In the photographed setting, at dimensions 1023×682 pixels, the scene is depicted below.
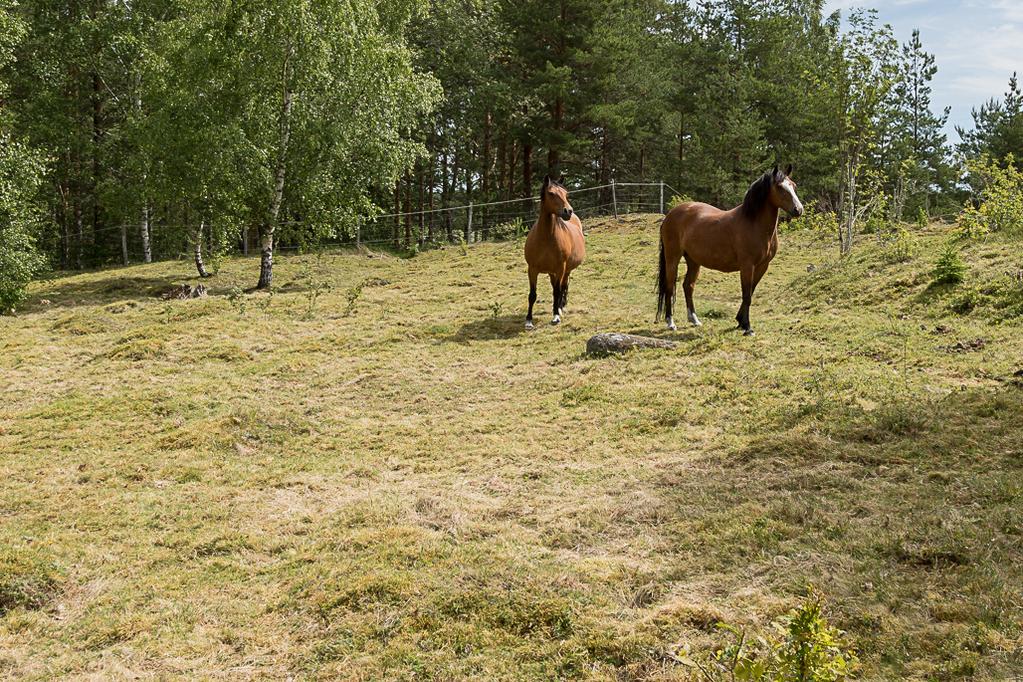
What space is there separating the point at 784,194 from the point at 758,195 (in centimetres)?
49

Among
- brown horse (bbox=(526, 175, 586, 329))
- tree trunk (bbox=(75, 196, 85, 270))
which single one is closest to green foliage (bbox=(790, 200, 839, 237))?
brown horse (bbox=(526, 175, 586, 329))

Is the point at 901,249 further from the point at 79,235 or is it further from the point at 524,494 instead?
the point at 79,235

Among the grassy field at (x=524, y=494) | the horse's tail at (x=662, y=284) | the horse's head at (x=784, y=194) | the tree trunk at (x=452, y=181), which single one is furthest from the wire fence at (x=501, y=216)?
the horse's head at (x=784, y=194)

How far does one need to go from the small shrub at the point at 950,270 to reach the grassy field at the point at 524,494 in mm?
233

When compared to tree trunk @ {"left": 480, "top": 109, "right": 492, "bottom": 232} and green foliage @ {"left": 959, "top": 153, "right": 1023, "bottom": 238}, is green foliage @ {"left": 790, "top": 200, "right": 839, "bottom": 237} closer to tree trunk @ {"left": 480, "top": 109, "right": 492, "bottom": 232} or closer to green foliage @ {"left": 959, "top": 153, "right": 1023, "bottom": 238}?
green foliage @ {"left": 959, "top": 153, "right": 1023, "bottom": 238}

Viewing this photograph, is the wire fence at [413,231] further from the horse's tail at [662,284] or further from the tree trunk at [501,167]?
the horse's tail at [662,284]

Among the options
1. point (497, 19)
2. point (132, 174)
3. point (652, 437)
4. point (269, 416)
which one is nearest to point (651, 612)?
point (652, 437)

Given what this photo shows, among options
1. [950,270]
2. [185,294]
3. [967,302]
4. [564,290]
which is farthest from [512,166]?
[967,302]

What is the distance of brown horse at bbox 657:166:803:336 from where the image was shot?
32.3ft

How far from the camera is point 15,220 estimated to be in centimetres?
1515

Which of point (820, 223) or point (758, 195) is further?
point (820, 223)

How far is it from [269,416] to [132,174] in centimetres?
1823

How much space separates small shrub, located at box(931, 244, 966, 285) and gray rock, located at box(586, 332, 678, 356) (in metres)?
3.95

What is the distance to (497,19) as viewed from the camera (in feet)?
93.1
